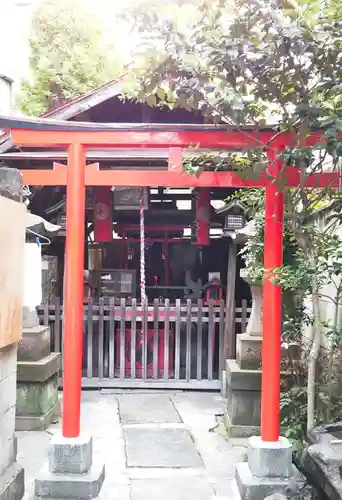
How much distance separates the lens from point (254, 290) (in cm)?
776

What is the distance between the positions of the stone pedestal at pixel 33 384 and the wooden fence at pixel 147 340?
2.06 metres

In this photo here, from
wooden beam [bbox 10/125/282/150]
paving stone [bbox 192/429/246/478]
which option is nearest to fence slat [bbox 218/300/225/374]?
paving stone [bbox 192/429/246/478]

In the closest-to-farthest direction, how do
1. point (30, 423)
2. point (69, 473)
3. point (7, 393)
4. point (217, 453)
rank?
1. point (7, 393)
2. point (69, 473)
3. point (217, 453)
4. point (30, 423)

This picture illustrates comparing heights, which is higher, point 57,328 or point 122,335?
point 57,328

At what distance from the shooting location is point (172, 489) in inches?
216

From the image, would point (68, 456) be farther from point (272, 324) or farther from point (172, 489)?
point (272, 324)

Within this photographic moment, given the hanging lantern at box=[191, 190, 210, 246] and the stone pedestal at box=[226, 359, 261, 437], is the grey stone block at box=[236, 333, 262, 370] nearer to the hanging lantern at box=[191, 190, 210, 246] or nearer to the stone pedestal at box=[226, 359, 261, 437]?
the stone pedestal at box=[226, 359, 261, 437]

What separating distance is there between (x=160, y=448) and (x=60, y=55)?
1518 cm

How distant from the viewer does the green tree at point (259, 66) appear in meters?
4.13

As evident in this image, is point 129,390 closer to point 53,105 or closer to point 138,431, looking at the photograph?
point 138,431

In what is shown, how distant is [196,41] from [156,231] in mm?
7870

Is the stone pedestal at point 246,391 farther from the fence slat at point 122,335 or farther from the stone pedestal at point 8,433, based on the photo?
the stone pedestal at point 8,433

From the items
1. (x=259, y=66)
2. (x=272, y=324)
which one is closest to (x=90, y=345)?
(x=272, y=324)

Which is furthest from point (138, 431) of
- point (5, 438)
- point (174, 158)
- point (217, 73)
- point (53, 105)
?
point (53, 105)
